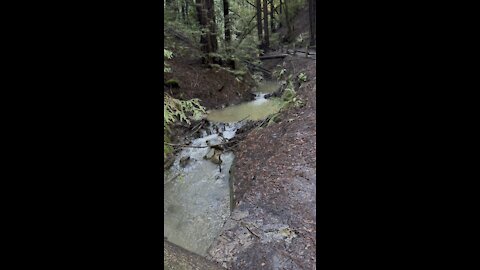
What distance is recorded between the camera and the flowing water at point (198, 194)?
6316mm

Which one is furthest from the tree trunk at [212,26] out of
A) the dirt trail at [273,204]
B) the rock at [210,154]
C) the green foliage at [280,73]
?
the rock at [210,154]

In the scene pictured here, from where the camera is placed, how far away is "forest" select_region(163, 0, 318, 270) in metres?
5.51

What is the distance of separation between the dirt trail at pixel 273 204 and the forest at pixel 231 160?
19 millimetres

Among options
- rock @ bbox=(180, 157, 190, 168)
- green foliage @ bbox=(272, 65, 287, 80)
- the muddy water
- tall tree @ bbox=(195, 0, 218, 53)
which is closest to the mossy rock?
the muddy water

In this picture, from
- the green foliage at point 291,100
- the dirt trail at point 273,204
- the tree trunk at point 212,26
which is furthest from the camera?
the tree trunk at point 212,26

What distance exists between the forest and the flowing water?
2cm

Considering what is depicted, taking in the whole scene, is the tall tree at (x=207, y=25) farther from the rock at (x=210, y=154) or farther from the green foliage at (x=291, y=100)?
the rock at (x=210, y=154)

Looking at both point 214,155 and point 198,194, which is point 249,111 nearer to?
point 214,155

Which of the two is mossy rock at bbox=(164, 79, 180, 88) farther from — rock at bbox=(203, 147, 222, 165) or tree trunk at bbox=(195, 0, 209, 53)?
rock at bbox=(203, 147, 222, 165)

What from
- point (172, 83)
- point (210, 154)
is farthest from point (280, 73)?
point (210, 154)
